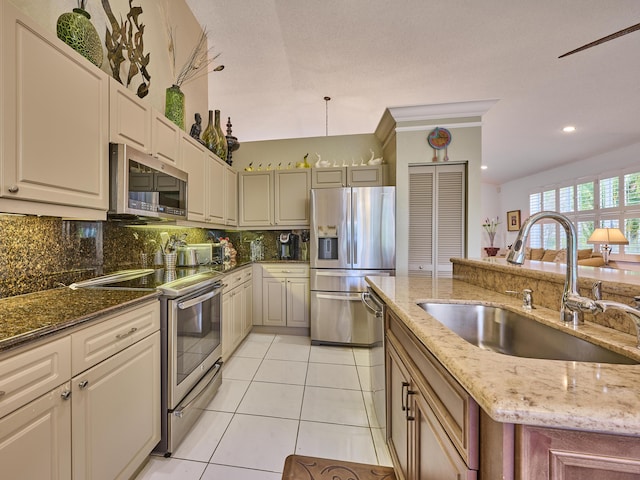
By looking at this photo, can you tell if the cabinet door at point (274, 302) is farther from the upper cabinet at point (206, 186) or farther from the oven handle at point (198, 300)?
the oven handle at point (198, 300)

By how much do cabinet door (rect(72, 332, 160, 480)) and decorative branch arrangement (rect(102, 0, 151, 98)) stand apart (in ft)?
5.60

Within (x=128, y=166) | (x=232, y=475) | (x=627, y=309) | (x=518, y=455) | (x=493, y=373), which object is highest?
(x=128, y=166)

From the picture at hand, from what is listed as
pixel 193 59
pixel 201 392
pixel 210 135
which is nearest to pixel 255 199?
pixel 210 135

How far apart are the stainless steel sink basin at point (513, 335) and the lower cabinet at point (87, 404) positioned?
1416 mm

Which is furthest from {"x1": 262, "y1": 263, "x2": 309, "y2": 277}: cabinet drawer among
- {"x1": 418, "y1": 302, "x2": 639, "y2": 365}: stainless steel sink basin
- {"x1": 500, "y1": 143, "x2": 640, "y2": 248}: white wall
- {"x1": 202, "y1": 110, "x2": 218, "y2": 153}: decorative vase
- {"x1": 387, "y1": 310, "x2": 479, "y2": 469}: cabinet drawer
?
{"x1": 500, "y1": 143, "x2": 640, "y2": 248}: white wall

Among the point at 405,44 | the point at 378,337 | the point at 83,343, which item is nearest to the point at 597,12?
the point at 405,44

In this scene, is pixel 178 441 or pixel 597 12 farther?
pixel 597 12

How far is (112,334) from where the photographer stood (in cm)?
118

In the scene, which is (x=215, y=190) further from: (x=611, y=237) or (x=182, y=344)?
(x=611, y=237)

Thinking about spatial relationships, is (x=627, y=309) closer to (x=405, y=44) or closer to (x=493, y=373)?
(x=493, y=373)

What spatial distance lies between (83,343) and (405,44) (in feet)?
9.96

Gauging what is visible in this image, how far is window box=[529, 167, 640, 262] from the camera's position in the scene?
4.84m

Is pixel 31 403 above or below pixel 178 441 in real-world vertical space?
above

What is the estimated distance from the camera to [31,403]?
0.85 metres
